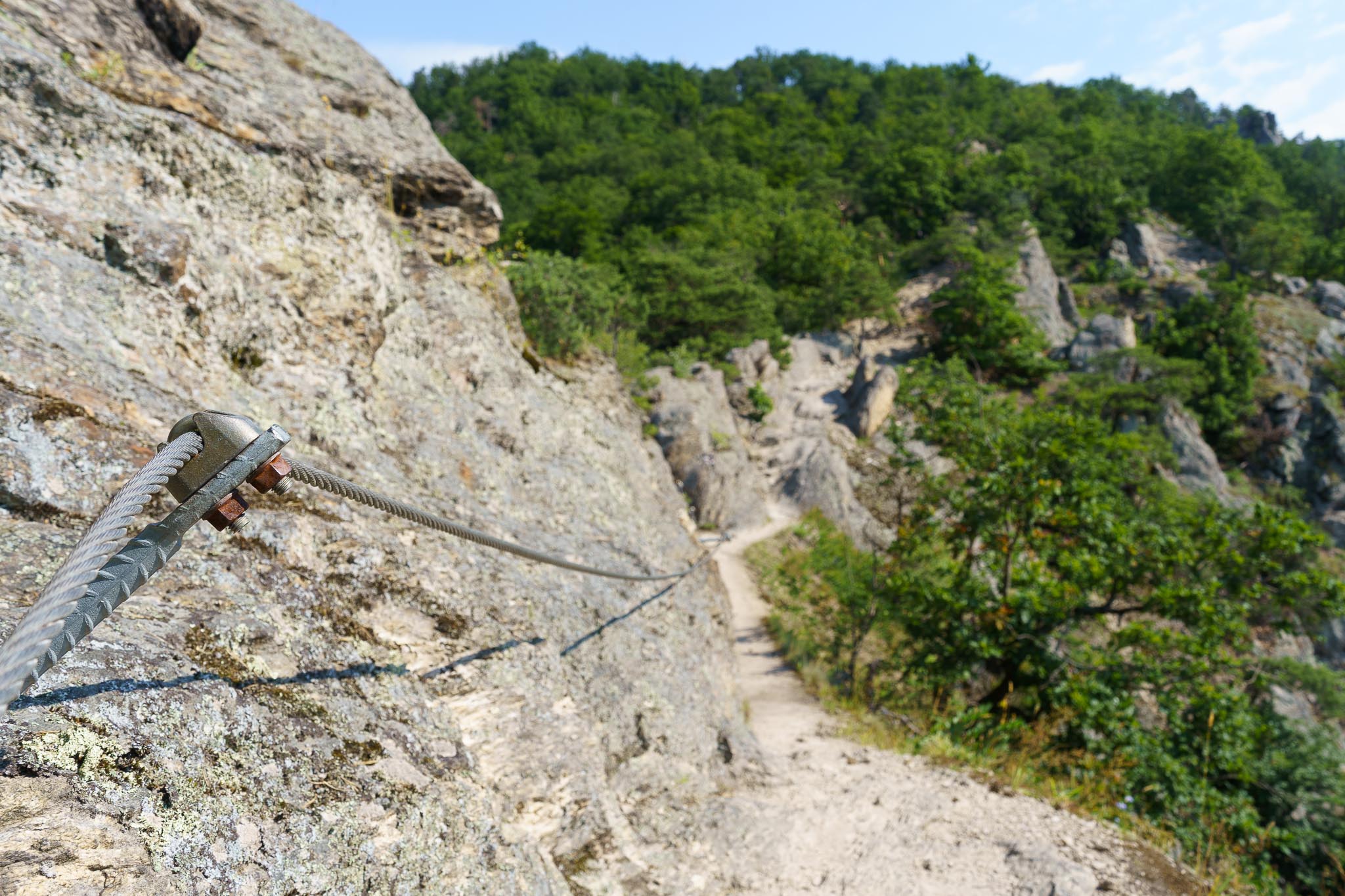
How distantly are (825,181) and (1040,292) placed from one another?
2121 cm

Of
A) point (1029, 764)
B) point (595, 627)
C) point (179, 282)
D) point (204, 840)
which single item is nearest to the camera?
point (204, 840)

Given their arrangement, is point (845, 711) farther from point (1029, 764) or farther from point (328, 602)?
point (328, 602)

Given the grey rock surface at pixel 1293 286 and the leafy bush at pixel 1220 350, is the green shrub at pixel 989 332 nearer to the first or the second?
the leafy bush at pixel 1220 350

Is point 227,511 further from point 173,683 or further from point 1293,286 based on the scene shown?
point 1293,286

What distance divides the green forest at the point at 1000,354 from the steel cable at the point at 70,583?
654cm

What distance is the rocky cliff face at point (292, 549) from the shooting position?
6.06ft

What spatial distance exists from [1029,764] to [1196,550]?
11.6 feet

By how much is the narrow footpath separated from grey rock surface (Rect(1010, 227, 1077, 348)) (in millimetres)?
38390

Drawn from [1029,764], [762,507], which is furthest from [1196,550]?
[762,507]

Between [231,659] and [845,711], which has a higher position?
[231,659]

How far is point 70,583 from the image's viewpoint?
105 cm

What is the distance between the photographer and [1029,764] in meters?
6.61

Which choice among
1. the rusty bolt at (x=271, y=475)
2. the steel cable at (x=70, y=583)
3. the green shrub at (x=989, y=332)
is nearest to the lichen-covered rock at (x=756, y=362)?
the green shrub at (x=989, y=332)

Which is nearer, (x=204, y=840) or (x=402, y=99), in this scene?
(x=204, y=840)
